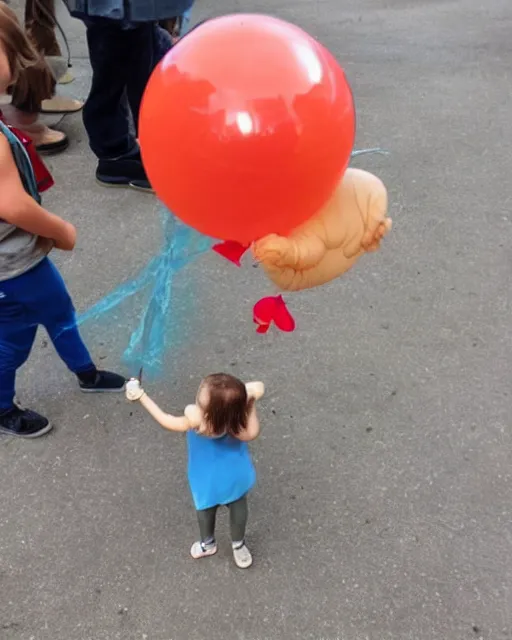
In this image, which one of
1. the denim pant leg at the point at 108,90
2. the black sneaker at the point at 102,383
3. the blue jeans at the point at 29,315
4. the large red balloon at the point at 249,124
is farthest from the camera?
the denim pant leg at the point at 108,90

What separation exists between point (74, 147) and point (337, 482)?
2.77 meters

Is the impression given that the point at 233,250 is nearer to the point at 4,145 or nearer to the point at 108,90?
the point at 4,145

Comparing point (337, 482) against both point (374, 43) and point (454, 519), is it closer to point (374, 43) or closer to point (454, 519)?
point (454, 519)

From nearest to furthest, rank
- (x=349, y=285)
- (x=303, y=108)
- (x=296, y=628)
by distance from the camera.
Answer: (x=303, y=108) → (x=296, y=628) → (x=349, y=285)

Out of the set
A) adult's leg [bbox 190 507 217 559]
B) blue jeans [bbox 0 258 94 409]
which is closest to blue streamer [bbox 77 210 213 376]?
blue jeans [bbox 0 258 94 409]

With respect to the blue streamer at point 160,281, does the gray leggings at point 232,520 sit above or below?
below

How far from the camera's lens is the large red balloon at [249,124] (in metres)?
1.20

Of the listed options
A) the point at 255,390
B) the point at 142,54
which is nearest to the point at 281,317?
the point at 255,390

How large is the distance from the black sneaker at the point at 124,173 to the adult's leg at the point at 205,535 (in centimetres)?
211

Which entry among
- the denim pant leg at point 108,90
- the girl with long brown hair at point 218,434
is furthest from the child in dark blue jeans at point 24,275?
the denim pant leg at point 108,90

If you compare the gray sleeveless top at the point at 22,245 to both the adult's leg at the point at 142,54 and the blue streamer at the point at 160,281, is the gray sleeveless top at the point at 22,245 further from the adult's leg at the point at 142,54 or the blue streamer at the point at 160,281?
the adult's leg at the point at 142,54

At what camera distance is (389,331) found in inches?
111

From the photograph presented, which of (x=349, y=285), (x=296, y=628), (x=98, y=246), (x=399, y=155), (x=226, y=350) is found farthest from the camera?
(x=399, y=155)

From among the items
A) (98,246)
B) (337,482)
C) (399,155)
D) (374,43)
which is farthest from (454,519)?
(374,43)
